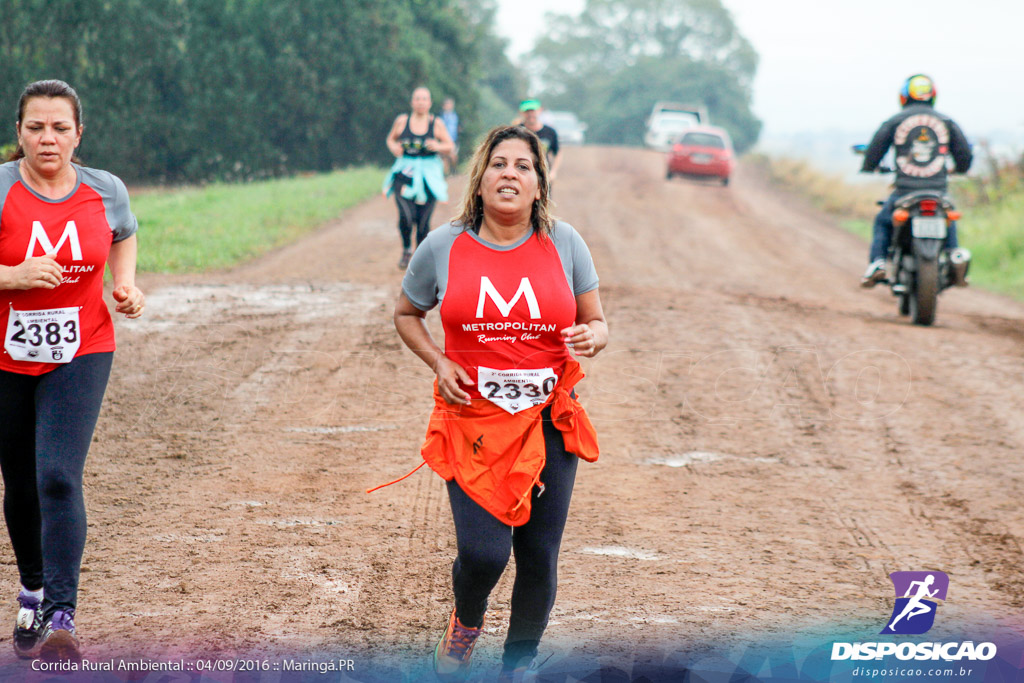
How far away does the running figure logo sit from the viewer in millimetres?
4176

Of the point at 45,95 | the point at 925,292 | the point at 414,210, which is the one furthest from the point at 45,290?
the point at 925,292

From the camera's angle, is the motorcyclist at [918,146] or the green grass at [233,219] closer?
the motorcyclist at [918,146]

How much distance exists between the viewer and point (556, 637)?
13.1ft

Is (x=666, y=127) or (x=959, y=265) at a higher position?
(x=666, y=127)

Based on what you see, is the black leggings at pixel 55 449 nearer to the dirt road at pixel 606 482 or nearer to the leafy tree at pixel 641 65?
the dirt road at pixel 606 482

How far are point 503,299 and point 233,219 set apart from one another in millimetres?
14712

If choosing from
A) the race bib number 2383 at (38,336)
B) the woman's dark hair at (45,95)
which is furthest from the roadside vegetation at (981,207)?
the race bib number 2383 at (38,336)

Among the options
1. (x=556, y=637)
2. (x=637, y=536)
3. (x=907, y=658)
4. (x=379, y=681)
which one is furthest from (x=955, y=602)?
(x=379, y=681)

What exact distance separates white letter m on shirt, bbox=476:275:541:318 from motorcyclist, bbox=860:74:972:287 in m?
7.40

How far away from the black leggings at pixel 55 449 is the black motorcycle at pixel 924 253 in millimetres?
8183

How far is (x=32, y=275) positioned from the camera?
347 centimetres

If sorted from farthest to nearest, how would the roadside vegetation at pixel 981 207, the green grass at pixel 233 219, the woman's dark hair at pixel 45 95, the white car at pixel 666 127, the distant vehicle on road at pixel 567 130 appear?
the distant vehicle on road at pixel 567 130 → the white car at pixel 666 127 → the roadside vegetation at pixel 981 207 → the green grass at pixel 233 219 → the woman's dark hair at pixel 45 95

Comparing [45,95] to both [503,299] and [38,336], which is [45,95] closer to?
[38,336]

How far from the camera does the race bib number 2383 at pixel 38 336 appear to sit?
361cm
